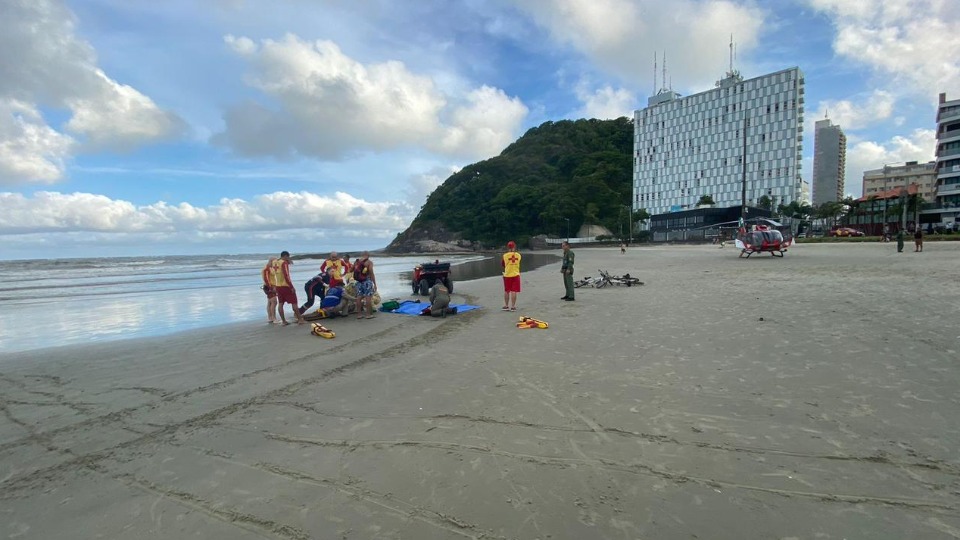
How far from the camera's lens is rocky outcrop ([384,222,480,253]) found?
125562 mm

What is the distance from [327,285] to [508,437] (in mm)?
10515

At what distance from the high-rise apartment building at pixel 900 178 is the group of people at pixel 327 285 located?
132636 millimetres

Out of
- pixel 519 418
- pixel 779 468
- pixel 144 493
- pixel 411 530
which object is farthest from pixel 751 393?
pixel 144 493

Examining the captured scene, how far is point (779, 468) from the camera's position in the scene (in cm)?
355

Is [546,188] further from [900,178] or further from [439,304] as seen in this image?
[439,304]

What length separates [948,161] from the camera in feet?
228

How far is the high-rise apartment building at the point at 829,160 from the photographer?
171875 mm

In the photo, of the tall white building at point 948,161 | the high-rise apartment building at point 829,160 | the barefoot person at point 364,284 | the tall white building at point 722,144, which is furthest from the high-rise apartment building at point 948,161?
the high-rise apartment building at point 829,160

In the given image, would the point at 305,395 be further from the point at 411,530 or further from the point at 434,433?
the point at 411,530

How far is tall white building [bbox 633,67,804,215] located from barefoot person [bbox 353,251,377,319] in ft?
353

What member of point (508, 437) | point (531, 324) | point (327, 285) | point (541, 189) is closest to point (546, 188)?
point (541, 189)

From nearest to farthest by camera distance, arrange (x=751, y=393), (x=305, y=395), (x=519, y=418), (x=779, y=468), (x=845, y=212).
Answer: (x=779, y=468)
(x=519, y=418)
(x=751, y=393)
(x=305, y=395)
(x=845, y=212)

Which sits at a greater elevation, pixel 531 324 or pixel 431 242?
pixel 531 324

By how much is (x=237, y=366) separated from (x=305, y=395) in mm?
2436
